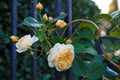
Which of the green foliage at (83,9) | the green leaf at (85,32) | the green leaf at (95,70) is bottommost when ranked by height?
the green leaf at (95,70)

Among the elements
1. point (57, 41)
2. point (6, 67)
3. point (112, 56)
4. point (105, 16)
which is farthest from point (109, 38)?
point (6, 67)

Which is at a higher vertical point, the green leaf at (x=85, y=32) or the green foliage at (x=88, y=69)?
the green leaf at (x=85, y=32)

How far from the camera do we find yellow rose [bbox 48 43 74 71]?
0.99 metres

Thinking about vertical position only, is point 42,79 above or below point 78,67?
below

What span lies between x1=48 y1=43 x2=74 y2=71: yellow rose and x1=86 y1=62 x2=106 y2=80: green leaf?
0.09 meters

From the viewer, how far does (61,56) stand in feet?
3.28

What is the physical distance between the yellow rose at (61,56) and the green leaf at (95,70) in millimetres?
91

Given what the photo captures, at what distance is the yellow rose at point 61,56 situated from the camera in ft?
3.26

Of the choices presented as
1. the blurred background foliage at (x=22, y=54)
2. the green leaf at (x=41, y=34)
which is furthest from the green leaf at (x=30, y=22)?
the blurred background foliage at (x=22, y=54)

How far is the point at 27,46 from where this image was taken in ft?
3.45

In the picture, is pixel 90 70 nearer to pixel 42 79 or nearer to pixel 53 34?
pixel 53 34

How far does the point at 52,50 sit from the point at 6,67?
1407mm

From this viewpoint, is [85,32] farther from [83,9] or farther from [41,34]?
[83,9]

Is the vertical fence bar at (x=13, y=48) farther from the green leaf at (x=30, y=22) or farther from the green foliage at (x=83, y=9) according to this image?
the green foliage at (x=83, y=9)
